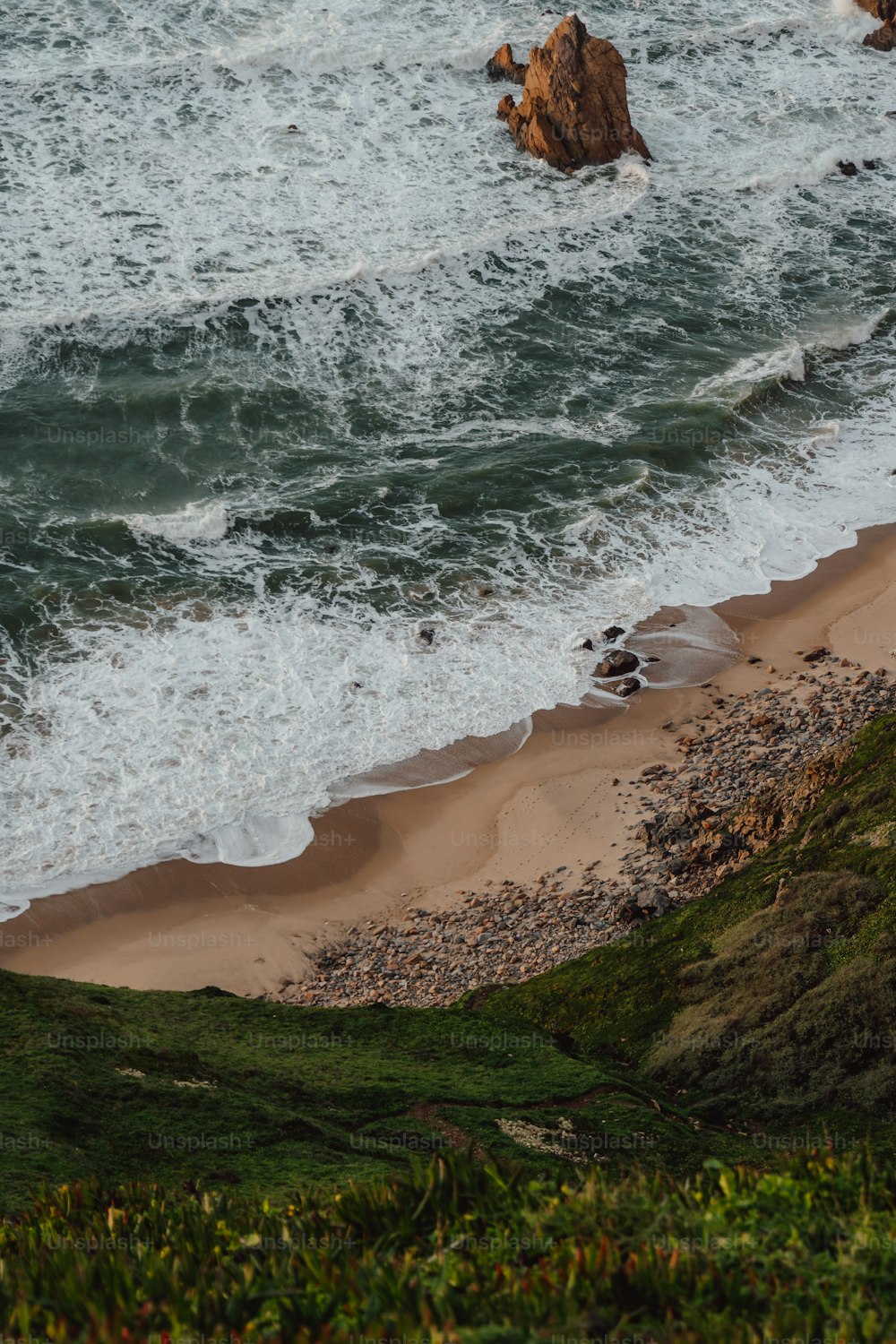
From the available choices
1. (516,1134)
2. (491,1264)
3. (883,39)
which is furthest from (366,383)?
(883,39)

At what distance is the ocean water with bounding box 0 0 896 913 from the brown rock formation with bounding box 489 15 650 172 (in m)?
0.96

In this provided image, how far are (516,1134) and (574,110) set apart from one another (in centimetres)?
3306

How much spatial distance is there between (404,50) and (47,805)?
3178 centimetres

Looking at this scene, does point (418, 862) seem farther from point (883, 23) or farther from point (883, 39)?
point (883, 23)

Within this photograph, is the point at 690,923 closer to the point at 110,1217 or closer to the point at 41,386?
the point at 110,1217

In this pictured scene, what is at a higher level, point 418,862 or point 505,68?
point 505,68

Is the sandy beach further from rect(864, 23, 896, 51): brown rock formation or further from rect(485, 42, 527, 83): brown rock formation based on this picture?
rect(864, 23, 896, 51): brown rock formation

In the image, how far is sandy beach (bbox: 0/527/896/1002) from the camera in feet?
50.1

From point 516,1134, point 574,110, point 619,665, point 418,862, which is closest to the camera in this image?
point 516,1134

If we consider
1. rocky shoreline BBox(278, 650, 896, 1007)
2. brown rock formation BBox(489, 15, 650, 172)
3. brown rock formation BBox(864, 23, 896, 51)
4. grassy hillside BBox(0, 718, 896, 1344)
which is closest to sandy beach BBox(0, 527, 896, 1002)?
rocky shoreline BBox(278, 650, 896, 1007)

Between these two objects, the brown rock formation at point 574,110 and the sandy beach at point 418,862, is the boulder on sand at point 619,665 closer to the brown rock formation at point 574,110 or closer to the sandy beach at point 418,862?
the sandy beach at point 418,862

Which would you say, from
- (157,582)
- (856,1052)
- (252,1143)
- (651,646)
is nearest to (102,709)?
(157,582)

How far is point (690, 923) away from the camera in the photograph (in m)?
13.3

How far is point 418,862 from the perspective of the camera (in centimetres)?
1672
